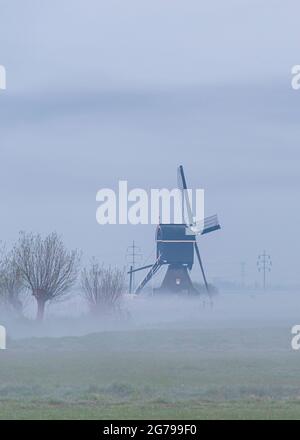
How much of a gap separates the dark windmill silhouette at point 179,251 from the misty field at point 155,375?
79.3 feet

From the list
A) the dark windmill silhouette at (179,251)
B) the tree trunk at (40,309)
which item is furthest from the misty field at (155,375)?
the dark windmill silhouette at (179,251)

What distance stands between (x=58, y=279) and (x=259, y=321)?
1107 cm

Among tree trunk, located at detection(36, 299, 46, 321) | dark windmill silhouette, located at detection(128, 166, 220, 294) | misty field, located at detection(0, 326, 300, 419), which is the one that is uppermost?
dark windmill silhouette, located at detection(128, 166, 220, 294)

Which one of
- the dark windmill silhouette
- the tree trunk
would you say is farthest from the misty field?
the dark windmill silhouette

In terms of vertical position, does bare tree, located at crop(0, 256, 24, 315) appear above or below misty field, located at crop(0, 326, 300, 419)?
above

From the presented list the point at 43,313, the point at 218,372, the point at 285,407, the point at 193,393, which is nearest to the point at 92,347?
the point at 43,313

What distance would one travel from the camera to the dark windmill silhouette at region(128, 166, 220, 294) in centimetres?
7838

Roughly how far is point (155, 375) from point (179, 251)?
47.2m

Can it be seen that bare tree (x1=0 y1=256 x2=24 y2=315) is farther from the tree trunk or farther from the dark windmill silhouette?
the dark windmill silhouette

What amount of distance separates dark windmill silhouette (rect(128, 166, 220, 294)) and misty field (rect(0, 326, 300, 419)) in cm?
2417

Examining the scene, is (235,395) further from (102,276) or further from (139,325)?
(102,276)

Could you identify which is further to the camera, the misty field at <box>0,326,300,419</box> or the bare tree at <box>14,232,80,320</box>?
the bare tree at <box>14,232,80,320</box>

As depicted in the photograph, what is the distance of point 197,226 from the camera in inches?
3100

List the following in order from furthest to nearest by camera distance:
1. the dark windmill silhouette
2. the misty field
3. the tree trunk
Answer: the dark windmill silhouette
the tree trunk
the misty field
